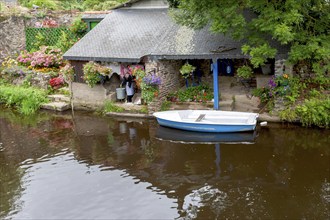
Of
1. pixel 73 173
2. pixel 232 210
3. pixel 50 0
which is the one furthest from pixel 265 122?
pixel 50 0

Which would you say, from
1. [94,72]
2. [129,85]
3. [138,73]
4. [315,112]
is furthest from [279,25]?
[94,72]

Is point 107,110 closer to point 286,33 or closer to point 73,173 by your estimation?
point 73,173

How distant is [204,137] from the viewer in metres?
16.4

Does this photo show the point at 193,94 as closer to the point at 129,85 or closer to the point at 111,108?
the point at 129,85

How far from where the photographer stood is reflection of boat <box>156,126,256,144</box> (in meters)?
16.0

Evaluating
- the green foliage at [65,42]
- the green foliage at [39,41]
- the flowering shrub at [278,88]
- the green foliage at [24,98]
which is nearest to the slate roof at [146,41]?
the flowering shrub at [278,88]

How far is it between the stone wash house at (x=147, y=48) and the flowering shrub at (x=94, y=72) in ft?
1.07

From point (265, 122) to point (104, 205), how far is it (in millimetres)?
7904

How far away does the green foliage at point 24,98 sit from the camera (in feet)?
70.7

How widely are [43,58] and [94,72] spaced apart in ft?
18.0

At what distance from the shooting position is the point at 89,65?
20094 millimetres

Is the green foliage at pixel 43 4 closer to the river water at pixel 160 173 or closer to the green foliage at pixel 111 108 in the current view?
the green foliage at pixel 111 108

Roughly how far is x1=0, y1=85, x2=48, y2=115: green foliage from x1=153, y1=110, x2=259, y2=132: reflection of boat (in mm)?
7233

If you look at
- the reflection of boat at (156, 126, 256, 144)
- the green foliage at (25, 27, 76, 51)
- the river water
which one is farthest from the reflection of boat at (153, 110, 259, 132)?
the green foliage at (25, 27, 76, 51)
